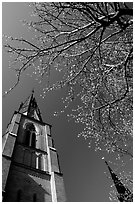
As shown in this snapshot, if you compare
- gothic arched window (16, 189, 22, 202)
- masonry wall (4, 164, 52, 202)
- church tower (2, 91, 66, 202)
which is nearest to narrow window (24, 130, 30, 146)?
church tower (2, 91, 66, 202)

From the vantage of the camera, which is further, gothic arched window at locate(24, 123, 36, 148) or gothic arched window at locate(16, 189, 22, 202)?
gothic arched window at locate(24, 123, 36, 148)

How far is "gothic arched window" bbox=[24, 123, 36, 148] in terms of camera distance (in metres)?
20.8

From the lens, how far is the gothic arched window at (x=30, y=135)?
2082 cm

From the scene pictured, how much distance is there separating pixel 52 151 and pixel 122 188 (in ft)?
43.0

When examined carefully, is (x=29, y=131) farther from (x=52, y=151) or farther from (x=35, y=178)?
(x=35, y=178)

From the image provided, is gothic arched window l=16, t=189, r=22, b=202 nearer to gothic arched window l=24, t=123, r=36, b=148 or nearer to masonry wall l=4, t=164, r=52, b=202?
masonry wall l=4, t=164, r=52, b=202

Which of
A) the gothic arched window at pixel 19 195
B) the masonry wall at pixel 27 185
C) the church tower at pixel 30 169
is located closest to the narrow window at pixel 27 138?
the church tower at pixel 30 169

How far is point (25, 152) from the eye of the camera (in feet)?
58.9

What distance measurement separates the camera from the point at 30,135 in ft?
73.0

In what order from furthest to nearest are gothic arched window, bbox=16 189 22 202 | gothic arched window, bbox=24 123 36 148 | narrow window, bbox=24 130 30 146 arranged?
gothic arched window, bbox=24 123 36 148 → narrow window, bbox=24 130 30 146 → gothic arched window, bbox=16 189 22 202

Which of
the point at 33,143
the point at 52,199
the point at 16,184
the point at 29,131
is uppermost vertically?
the point at 29,131

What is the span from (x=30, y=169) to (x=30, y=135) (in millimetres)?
7185

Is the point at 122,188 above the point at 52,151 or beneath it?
beneath

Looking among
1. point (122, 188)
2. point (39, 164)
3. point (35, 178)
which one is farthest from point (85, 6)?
point (122, 188)
